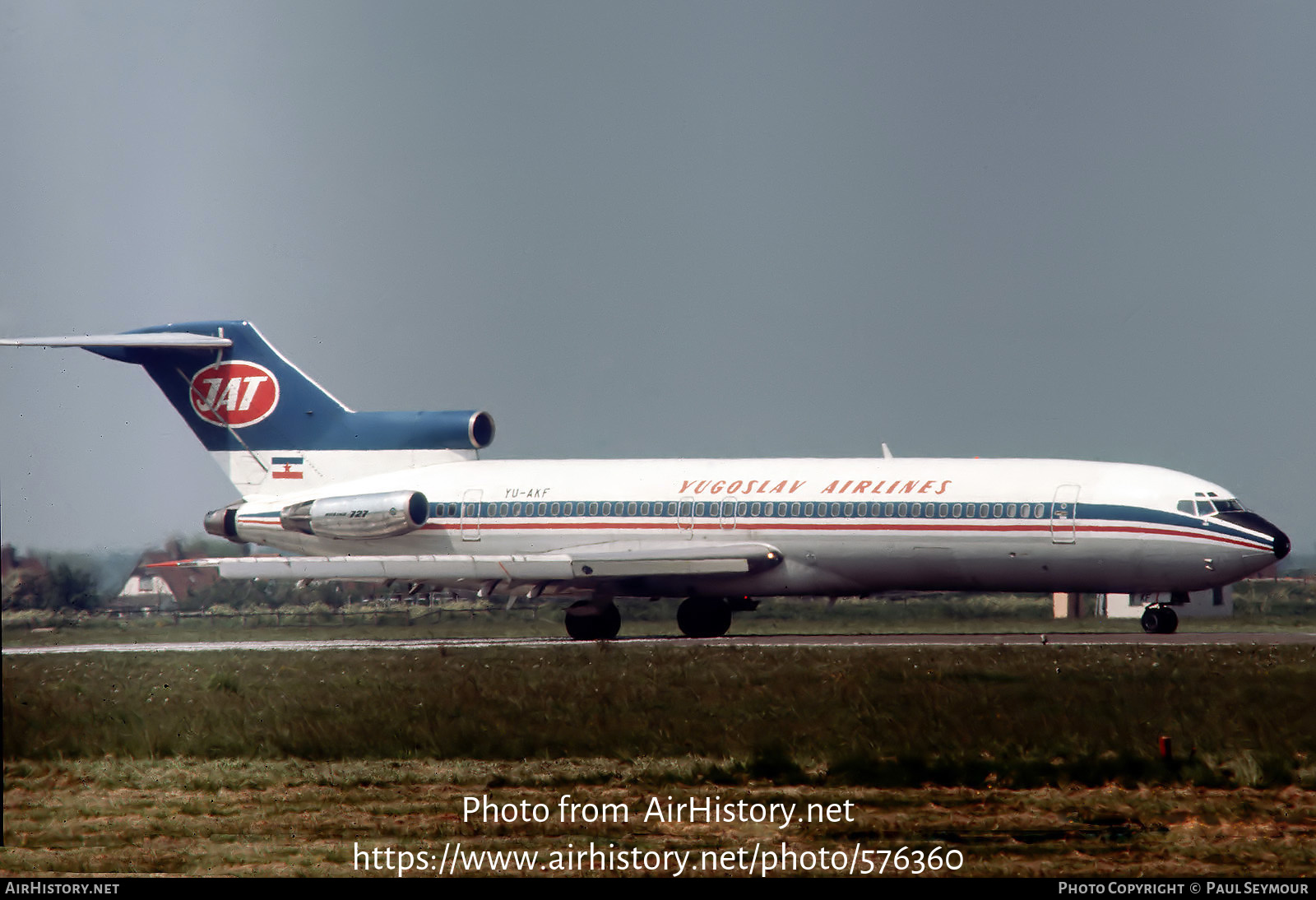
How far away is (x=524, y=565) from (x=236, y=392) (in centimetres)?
1144

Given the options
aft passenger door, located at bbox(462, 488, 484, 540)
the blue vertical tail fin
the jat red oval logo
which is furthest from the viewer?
the jat red oval logo

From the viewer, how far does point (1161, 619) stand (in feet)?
121

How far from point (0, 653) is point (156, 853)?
11.6ft

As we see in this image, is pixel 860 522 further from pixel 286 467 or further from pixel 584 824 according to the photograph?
pixel 584 824

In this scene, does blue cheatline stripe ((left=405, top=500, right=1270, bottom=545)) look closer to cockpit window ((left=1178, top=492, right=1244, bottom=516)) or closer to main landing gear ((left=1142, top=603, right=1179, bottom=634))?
cockpit window ((left=1178, top=492, right=1244, bottom=516))

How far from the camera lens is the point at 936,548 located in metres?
37.0

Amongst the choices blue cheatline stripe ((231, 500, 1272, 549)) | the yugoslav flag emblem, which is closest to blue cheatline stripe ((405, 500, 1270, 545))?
blue cheatline stripe ((231, 500, 1272, 549))

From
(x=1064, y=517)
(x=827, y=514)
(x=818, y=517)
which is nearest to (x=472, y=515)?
(x=818, y=517)

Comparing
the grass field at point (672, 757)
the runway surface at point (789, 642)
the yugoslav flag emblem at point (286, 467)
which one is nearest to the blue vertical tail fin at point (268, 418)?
the yugoslav flag emblem at point (286, 467)

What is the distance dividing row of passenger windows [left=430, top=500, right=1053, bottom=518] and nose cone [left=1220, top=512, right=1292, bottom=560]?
348 cm

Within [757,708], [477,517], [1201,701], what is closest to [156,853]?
[757,708]

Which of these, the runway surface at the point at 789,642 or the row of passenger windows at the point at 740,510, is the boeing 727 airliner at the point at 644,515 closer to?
the row of passenger windows at the point at 740,510

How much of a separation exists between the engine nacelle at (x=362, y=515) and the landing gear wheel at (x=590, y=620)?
15.7 ft

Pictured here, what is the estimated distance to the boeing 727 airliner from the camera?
1421 inches
